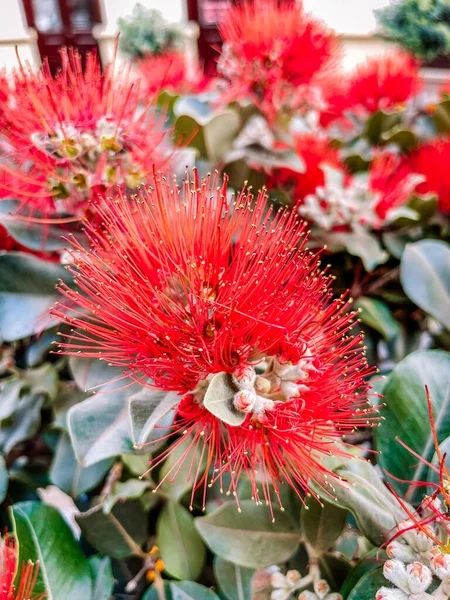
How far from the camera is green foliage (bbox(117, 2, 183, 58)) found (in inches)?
100

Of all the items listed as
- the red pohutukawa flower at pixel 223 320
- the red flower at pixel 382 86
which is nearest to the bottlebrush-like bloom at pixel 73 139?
the red pohutukawa flower at pixel 223 320

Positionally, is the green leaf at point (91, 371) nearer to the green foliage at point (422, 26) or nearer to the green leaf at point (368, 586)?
the green leaf at point (368, 586)

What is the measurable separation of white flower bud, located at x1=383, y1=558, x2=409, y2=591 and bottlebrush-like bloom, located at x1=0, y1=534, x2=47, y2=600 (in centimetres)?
28

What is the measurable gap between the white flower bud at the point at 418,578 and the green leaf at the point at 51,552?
0.32m

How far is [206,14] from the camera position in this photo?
311 cm

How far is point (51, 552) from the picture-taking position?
1.62ft

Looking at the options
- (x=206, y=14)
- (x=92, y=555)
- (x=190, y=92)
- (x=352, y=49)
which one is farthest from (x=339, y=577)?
(x=206, y=14)

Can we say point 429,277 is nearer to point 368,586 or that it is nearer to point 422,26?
point 368,586

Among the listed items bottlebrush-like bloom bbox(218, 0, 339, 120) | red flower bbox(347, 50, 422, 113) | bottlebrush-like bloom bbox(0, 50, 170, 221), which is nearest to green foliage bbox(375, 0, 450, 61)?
red flower bbox(347, 50, 422, 113)

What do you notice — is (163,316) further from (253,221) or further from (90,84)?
(90,84)

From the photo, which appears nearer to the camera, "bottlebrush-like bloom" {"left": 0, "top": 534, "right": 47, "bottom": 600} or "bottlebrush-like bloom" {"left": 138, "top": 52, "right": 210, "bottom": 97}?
"bottlebrush-like bloom" {"left": 0, "top": 534, "right": 47, "bottom": 600}

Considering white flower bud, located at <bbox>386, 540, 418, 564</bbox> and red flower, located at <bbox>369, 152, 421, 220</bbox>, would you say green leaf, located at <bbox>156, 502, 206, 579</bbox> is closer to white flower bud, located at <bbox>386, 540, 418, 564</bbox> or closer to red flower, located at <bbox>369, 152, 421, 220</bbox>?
white flower bud, located at <bbox>386, 540, 418, 564</bbox>

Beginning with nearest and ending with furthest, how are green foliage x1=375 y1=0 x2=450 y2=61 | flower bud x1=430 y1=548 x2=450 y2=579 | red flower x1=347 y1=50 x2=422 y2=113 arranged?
flower bud x1=430 y1=548 x2=450 y2=579 → red flower x1=347 y1=50 x2=422 y2=113 → green foliage x1=375 y1=0 x2=450 y2=61

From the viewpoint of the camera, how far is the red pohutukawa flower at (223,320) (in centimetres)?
40
